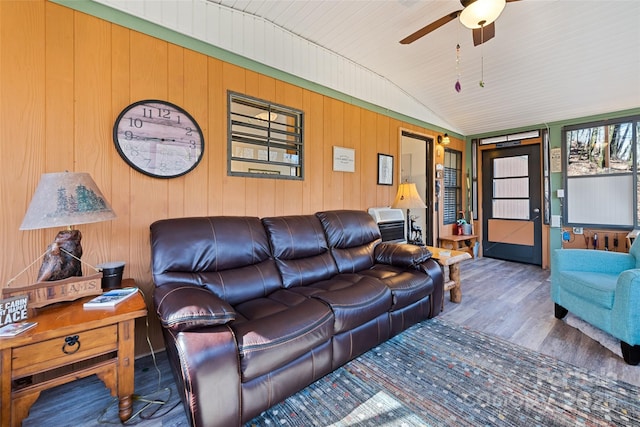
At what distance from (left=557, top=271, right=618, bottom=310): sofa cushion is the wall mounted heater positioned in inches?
67.1

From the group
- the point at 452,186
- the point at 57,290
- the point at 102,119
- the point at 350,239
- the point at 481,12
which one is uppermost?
the point at 481,12

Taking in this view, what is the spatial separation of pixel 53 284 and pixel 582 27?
4.61 m

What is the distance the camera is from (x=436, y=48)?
3080 millimetres

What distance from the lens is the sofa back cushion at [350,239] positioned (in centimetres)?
263

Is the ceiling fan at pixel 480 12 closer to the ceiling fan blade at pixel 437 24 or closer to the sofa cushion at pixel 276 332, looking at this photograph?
the ceiling fan blade at pixel 437 24

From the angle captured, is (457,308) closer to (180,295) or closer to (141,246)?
(180,295)

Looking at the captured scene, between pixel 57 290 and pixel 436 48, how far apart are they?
3.87 m

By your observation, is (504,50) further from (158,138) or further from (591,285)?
(158,138)

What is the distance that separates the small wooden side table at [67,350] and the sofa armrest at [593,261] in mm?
3468

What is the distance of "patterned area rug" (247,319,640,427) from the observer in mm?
1417

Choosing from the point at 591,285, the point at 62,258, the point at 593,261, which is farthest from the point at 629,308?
the point at 62,258

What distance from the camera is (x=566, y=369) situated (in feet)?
6.00

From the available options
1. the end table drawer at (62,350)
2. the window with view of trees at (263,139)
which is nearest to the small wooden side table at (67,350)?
the end table drawer at (62,350)

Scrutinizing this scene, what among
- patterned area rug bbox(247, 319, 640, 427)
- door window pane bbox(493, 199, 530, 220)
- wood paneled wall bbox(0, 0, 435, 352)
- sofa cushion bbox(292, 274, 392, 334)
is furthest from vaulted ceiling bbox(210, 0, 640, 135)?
patterned area rug bbox(247, 319, 640, 427)
